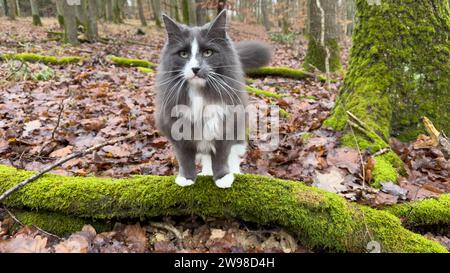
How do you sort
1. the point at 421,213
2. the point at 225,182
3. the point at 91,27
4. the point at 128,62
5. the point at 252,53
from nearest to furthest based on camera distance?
the point at 225,182 → the point at 421,213 → the point at 252,53 → the point at 128,62 → the point at 91,27

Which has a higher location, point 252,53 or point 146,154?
point 252,53

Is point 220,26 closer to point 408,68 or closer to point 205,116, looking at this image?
point 205,116

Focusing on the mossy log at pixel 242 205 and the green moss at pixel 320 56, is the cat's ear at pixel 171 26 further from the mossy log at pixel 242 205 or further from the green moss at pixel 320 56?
the green moss at pixel 320 56

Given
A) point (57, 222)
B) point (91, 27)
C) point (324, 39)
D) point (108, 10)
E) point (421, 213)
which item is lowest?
point (421, 213)

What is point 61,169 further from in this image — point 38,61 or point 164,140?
point 38,61

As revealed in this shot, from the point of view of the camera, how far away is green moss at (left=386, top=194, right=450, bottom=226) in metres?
3.09

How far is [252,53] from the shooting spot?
134 inches

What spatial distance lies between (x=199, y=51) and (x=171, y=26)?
0.31 meters

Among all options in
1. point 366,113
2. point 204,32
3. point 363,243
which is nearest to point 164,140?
point 204,32

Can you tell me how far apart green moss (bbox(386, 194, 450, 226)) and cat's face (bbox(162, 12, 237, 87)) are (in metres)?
1.90

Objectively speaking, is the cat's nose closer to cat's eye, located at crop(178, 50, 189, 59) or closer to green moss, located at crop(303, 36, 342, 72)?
cat's eye, located at crop(178, 50, 189, 59)

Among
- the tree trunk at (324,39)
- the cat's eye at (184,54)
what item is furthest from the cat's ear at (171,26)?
the tree trunk at (324,39)

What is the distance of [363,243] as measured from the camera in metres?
2.70

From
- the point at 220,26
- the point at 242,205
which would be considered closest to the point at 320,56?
the point at 220,26
